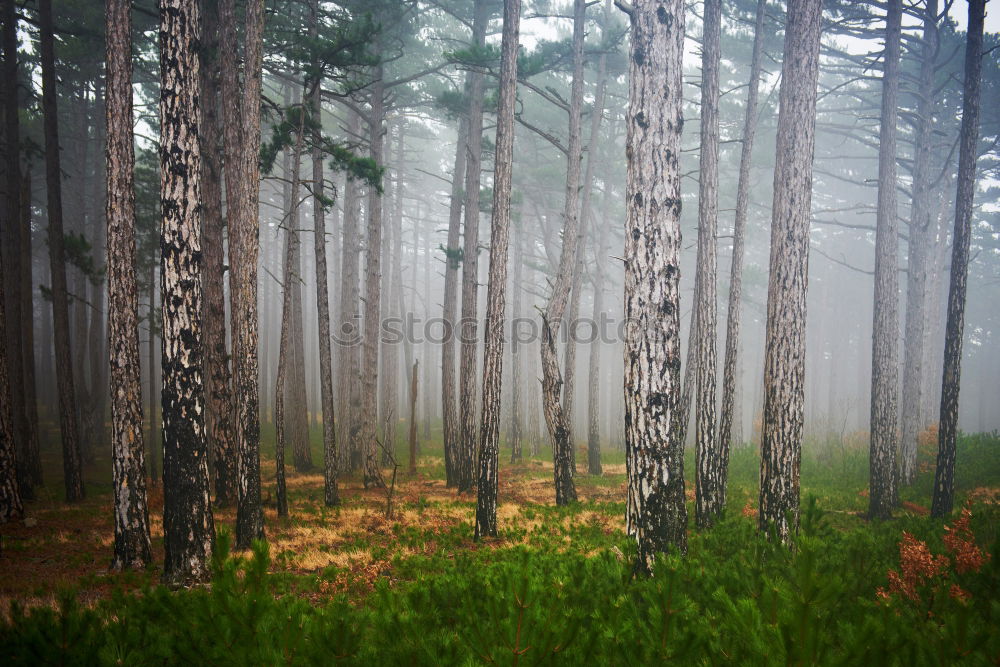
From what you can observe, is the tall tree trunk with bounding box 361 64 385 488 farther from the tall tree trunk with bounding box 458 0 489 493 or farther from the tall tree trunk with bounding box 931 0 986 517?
the tall tree trunk with bounding box 931 0 986 517

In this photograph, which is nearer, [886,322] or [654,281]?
[654,281]

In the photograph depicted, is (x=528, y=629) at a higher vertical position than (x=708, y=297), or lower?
lower

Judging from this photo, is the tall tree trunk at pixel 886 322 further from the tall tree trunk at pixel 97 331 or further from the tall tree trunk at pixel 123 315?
the tall tree trunk at pixel 97 331

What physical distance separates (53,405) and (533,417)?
73.2 ft

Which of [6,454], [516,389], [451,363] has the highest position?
[451,363]

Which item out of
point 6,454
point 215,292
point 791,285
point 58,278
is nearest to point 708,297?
point 791,285

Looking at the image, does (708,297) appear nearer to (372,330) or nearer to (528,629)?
(528,629)

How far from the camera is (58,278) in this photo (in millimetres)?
11430

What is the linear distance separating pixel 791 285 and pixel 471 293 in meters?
8.22

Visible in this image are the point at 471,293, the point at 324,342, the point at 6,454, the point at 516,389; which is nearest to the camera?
the point at 6,454

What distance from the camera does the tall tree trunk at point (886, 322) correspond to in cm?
1060

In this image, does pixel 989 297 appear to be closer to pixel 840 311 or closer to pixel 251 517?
pixel 840 311

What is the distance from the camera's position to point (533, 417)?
2527 cm

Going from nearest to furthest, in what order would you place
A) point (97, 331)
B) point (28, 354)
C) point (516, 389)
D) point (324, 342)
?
1. point (324, 342)
2. point (28, 354)
3. point (97, 331)
4. point (516, 389)
